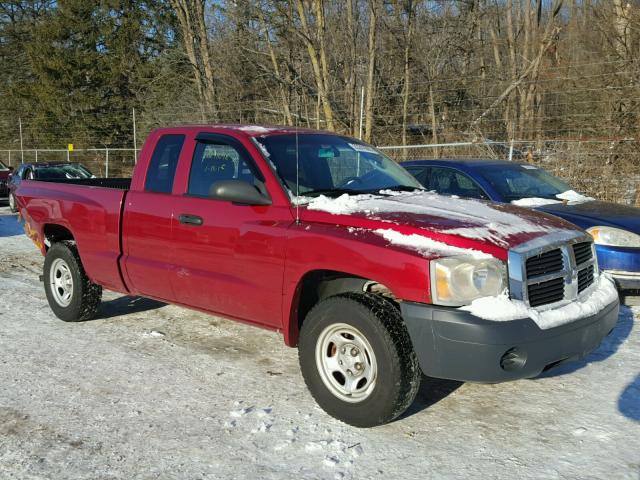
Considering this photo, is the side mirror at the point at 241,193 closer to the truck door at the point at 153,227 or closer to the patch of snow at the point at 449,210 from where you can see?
the patch of snow at the point at 449,210

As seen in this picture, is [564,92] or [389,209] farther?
[564,92]

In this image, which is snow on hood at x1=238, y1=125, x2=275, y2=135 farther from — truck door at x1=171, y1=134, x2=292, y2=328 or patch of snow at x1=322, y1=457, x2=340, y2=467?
patch of snow at x1=322, y1=457, x2=340, y2=467

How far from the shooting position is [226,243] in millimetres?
4309

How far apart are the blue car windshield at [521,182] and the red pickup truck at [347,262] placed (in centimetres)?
228

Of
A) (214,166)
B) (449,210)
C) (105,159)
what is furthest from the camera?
(105,159)

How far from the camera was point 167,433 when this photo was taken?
3.56m

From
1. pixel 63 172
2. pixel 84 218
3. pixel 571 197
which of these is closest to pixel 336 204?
pixel 84 218

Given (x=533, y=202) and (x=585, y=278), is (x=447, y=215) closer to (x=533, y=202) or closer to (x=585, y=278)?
(x=585, y=278)

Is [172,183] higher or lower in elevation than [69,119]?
lower

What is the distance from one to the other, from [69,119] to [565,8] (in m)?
26.3

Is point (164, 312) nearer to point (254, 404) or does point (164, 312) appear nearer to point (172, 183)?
point (172, 183)

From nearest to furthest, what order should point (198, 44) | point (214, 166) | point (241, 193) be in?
point (241, 193)
point (214, 166)
point (198, 44)

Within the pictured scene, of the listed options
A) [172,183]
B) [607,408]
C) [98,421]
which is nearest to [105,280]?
[172,183]

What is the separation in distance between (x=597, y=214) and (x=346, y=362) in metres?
4.07
